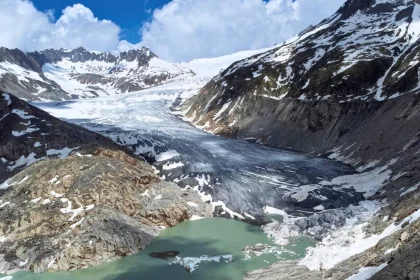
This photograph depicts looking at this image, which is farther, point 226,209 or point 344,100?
point 344,100

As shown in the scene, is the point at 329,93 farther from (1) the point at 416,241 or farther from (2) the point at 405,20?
(1) the point at 416,241

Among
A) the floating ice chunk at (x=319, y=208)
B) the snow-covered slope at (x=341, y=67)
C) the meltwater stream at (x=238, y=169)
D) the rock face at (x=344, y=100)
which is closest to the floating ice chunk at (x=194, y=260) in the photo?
the rock face at (x=344, y=100)

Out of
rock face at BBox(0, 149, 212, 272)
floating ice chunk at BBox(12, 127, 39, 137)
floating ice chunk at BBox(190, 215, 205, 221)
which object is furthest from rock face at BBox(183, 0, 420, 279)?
floating ice chunk at BBox(12, 127, 39, 137)

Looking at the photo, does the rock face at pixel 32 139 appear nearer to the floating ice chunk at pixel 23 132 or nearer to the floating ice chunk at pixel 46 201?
the floating ice chunk at pixel 23 132

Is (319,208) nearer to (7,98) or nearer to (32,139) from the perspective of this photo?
(32,139)

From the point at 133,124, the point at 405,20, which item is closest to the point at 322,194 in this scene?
the point at 133,124

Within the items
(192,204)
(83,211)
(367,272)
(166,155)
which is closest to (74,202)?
(83,211)
